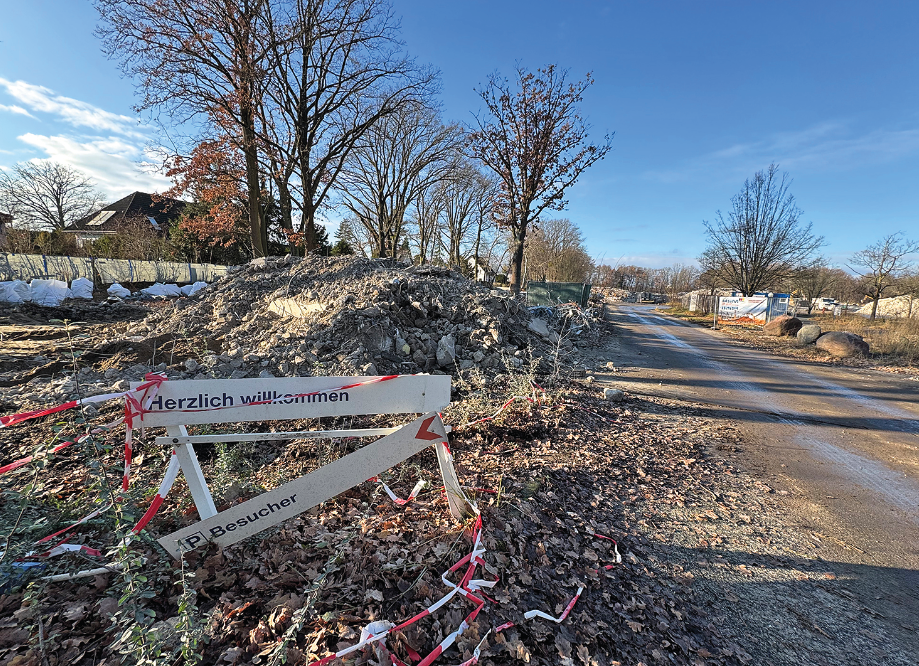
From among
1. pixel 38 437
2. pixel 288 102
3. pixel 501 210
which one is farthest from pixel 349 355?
pixel 288 102

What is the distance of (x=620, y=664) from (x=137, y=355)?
8.25 m

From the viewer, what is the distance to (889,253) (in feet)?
83.9

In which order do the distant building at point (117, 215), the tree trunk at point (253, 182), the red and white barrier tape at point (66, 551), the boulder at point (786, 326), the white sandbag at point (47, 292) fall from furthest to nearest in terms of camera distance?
the distant building at point (117, 215), the white sandbag at point (47, 292), the boulder at point (786, 326), the tree trunk at point (253, 182), the red and white barrier tape at point (66, 551)

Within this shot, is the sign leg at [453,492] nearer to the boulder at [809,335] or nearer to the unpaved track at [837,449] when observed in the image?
the unpaved track at [837,449]

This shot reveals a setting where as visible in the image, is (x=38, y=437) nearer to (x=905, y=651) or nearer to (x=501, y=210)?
(x=905, y=651)

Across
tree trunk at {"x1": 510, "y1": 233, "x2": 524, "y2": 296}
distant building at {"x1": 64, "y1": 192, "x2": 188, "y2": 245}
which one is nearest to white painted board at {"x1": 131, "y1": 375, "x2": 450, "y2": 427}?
tree trunk at {"x1": 510, "y1": 233, "x2": 524, "y2": 296}

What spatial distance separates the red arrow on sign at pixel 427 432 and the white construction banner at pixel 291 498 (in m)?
0.07

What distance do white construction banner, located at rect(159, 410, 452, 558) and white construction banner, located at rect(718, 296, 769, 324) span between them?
23.4 meters

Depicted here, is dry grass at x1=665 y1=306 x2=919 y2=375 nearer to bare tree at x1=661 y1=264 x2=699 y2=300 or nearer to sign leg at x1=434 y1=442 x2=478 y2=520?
sign leg at x1=434 y1=442 x2=478 y2=520

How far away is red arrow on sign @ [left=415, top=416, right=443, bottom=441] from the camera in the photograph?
266 centimetres

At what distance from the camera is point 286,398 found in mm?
2580

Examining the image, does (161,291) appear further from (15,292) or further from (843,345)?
(843,345)

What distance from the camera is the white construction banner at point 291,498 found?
2.26 m

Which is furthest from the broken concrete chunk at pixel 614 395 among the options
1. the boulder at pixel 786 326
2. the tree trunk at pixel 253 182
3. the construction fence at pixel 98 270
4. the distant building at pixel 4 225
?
the distant building at pixel 4 225
